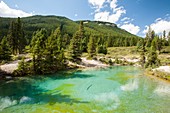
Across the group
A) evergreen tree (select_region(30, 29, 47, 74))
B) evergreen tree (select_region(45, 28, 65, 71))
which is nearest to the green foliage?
evergreen tree (select_region(30, 29, 47, 74))

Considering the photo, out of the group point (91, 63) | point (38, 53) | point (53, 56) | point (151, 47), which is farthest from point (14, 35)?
point (151, 47)

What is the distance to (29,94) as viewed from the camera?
3247 centimetres

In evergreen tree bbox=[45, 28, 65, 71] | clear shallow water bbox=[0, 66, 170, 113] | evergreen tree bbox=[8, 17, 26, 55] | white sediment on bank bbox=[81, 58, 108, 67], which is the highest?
evergreen tree bbox=[8, 17, 26, 55]

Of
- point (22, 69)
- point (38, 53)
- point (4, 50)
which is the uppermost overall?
point (4, 50)

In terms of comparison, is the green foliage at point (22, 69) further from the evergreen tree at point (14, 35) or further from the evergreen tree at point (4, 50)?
the evergreen tree at point (14, 35)

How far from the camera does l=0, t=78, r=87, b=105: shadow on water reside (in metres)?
28.4

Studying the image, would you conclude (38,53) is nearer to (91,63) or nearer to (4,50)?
(4,50)

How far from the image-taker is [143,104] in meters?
28.0

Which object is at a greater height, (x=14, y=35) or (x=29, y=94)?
(x=14, y=35)

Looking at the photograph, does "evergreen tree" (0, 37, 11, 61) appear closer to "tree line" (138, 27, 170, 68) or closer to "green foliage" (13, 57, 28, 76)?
"green foliage" (13, 57, 28, 76)

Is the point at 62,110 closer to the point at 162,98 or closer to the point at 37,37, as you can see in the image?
the point at 162,98

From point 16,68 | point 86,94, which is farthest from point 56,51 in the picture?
point 86,94

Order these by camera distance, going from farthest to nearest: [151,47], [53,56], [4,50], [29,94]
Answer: [151,47] < [53,56] < [4,50] < [29,94]

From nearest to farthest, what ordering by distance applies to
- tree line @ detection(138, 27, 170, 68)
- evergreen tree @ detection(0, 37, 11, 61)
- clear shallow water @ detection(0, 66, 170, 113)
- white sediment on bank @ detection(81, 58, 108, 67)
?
1. clear shallow water @ detection(0, 66, 170, 113)
2. evergreen tree @ detection(0, 37, 11, 61)
3. tree line @ detection(138, 27, 170, 68)
4. white sediment on bank @ detection(81, 58, 108, 67)
